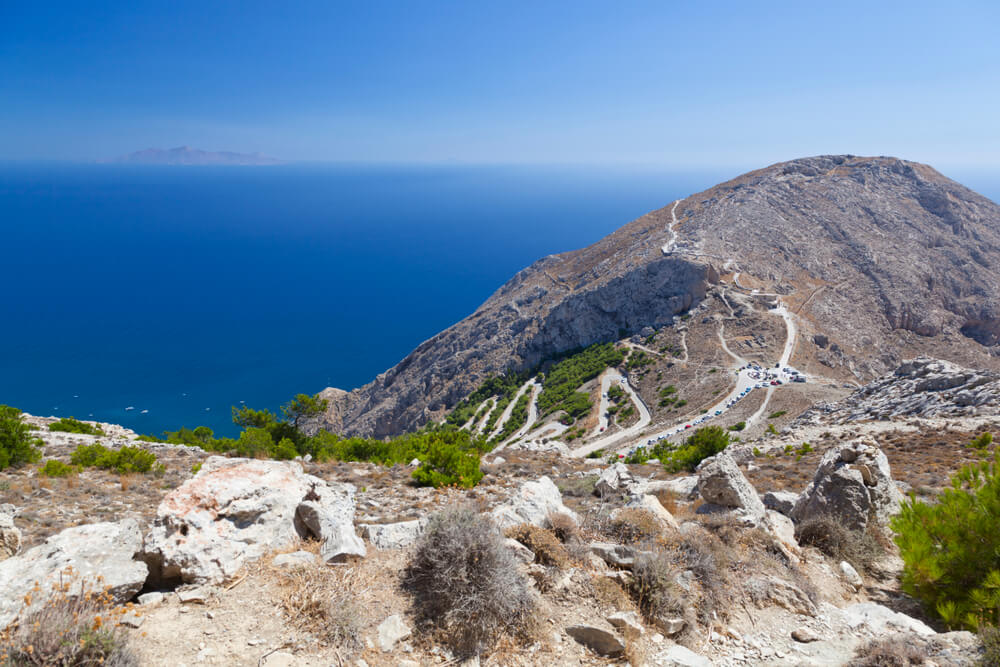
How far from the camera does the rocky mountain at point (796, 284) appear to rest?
58188mm

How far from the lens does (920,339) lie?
57.5 meters

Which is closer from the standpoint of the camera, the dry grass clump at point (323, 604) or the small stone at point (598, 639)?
the dry grass clump at point (323, 604)

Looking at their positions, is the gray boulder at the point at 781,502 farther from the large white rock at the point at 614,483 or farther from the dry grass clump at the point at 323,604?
the dry grass clump at the point at 323,604

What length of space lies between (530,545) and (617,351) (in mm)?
54190

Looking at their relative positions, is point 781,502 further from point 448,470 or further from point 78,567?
point 78,567

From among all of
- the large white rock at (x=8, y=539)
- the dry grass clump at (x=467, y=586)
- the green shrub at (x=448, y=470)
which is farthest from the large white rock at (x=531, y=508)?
the large white rock at (x=8, y=539)

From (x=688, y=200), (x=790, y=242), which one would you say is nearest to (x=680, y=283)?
→ (x=790, y=242)

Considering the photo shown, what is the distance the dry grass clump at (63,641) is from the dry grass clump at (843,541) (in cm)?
996

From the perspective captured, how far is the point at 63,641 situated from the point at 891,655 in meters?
8.38

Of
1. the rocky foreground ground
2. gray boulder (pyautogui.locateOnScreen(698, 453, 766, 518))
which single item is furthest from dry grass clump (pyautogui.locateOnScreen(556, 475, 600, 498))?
gray boulder (pyautogui.locateOnScreen(698, 453, 766, 518))

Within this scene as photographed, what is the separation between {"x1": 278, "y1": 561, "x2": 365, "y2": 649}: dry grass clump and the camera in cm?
513

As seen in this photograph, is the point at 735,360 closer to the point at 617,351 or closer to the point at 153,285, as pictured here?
the point at 617,351

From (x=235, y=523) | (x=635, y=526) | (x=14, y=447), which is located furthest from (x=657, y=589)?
(x=14, y=447)

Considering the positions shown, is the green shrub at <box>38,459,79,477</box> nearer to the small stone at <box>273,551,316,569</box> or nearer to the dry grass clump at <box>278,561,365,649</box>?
the small stone at <box>273,551,316,569</box>
